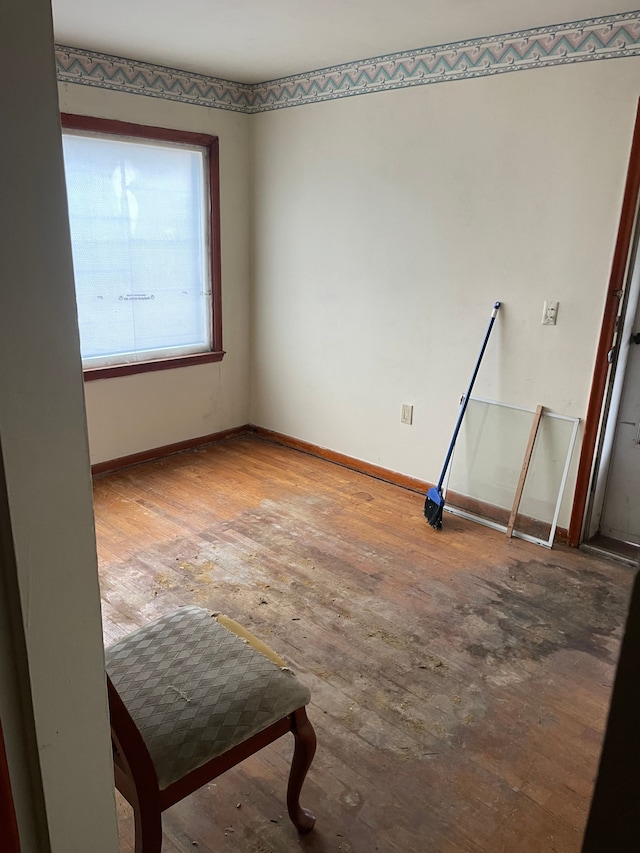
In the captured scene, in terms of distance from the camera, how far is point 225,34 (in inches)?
119

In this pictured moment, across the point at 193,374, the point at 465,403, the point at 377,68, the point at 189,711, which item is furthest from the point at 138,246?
the point at 189,711

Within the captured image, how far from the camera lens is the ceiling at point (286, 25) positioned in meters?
2.57

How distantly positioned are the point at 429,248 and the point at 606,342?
1081 millimetres

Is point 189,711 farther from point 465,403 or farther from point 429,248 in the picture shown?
point 429,248

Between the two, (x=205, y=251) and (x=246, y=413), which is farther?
(x=246, y=413)

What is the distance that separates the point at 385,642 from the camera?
2402mm

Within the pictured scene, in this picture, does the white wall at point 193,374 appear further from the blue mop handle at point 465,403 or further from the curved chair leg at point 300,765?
the curved chair leg at point 300,765

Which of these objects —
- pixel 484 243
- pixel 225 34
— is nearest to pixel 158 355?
pixel 225 34

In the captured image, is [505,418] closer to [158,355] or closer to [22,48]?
[158,355]

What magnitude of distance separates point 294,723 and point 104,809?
0.61 meters

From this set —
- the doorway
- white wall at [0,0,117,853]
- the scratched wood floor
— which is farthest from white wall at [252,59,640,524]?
white wall at [0,0,117,853]

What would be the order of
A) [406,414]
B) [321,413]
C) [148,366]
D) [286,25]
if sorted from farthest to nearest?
[321,413] < [148,366] < [406,414] < [286,25]

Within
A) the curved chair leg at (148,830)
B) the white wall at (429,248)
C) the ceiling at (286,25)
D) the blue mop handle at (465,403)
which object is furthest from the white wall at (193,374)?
the curved chair leg at (148,830)

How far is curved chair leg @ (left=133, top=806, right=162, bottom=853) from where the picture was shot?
1.27 m
